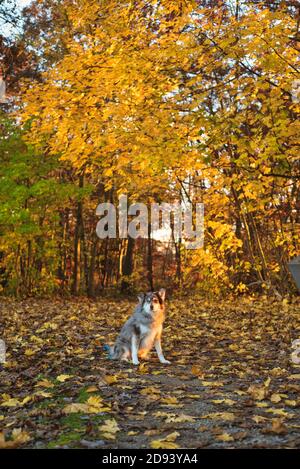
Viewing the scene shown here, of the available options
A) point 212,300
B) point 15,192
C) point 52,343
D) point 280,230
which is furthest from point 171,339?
point 15,192

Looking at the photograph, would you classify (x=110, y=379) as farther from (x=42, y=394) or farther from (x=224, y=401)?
(x=224, y=401)

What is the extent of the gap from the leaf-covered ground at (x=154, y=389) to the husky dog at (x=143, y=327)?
0.92 feet

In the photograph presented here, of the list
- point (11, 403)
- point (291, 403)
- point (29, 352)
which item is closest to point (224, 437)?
point (291, 403)

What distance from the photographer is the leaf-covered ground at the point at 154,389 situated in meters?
4.75

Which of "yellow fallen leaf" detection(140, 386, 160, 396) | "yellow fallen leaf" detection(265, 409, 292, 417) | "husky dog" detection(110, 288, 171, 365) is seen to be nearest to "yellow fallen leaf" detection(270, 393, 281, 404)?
"yellow fallen leaf" detection(265, 409, 292, 417)

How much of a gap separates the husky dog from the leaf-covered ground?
282mm

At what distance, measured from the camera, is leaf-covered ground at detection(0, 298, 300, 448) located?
15.6 feet

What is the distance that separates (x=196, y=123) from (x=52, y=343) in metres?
4.70

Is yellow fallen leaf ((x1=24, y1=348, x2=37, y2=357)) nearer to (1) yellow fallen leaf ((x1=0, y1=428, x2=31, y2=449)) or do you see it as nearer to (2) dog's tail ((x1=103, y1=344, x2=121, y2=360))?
(2) dog's tail ((x1=103, y1=344, x2=121, y2=360))

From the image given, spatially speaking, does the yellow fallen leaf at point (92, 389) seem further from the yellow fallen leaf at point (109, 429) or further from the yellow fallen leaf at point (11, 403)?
the yellow fallen leaf at point (109, 429)

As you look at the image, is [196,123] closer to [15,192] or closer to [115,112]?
[115,112]

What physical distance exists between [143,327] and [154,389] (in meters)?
1.58

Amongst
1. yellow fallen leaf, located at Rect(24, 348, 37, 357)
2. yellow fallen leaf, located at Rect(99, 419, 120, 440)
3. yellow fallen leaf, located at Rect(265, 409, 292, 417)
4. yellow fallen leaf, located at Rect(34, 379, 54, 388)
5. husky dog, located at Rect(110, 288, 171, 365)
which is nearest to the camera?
yellow fallen leaf, located at Rect(99, 419, 120, 440)

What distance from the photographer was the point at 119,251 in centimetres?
3159
